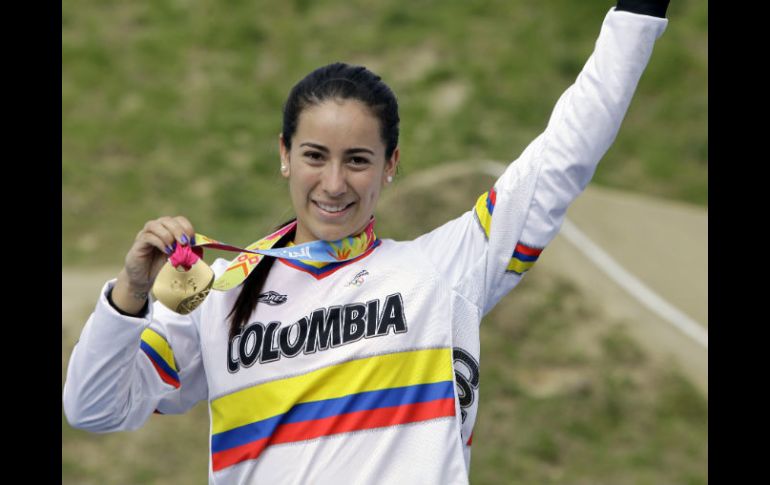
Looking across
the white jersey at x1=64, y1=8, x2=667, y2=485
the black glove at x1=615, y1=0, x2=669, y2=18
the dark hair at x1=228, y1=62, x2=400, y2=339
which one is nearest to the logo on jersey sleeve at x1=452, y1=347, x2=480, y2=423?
the white jersey at x1=64, y1=8, x2=667, y2=485

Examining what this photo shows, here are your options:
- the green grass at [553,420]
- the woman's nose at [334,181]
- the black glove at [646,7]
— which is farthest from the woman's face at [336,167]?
the green grass at [553,420]

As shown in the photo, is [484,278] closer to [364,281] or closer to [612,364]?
[364,281]

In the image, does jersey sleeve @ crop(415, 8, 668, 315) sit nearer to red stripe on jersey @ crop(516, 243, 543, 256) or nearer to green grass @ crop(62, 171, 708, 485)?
red stripe on jersey @ crop(516, 243, 543, 256)

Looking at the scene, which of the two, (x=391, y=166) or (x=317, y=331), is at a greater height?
(x=391, y=166)

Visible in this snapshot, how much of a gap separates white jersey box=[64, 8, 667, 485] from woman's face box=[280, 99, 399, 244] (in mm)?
112

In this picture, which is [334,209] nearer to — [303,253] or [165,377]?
[303,253]

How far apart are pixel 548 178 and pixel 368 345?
530 millimetres

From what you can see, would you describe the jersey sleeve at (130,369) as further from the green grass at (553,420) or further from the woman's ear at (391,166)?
the green grass at (553,420)

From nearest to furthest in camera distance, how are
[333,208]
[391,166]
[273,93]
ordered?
[333,208] → [391,166] → [273,93]

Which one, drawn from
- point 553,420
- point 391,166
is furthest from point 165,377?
point 553,420

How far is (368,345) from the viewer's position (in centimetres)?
238

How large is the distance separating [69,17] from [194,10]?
1186 millimetres

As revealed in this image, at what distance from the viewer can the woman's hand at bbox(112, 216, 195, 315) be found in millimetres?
2279

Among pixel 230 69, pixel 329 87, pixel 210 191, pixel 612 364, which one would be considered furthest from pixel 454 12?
pixel 329 87
